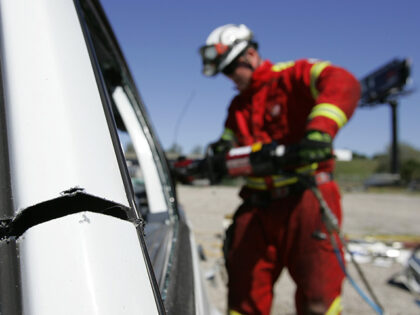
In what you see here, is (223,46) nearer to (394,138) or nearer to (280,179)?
(280,179)

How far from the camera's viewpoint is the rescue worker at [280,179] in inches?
78.1

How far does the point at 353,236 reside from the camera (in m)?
6.35

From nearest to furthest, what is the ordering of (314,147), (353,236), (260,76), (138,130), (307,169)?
(314,147) → (138,130) → (307,169) → (260,76) → (353,236)

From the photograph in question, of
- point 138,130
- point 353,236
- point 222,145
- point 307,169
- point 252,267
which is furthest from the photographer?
point 353,236

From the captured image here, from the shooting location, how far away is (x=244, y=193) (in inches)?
98.3

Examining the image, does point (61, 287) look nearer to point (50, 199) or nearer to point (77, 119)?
point (50, 199)

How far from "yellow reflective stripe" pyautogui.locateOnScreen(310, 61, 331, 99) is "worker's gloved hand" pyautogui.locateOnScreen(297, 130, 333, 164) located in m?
0.41

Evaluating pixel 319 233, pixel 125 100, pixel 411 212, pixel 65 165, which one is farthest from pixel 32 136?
pixel 411 212

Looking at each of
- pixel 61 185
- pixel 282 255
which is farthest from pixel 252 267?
pixel 61 185

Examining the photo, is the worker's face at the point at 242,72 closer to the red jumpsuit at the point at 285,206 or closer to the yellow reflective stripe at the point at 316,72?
the red jumpsuit at the point at 285,206

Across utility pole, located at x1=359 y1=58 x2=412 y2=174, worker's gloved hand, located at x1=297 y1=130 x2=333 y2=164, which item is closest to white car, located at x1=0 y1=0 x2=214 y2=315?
worker's gloved hand, located at x1=297 y1=130 x2=333 y2=164

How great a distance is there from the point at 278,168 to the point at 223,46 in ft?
3.04

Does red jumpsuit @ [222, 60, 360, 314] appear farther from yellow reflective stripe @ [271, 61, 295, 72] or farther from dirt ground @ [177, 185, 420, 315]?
dirt ground @ [177, 185, 420, 315]

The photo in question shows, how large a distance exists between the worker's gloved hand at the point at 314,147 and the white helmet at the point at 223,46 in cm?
86
